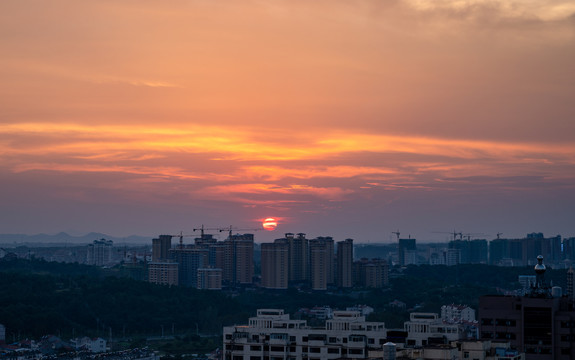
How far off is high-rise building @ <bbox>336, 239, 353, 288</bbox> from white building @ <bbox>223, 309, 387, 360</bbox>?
104142 millimetres

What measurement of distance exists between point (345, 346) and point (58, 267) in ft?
379

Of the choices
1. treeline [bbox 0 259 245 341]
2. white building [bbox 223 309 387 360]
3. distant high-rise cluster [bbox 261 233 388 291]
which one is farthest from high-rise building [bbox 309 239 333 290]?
white building [bbox 223 309 387 360]

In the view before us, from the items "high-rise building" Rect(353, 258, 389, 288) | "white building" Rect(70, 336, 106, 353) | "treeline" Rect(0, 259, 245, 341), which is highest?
"high-rise building" Rect(353, 258, 389, 288)

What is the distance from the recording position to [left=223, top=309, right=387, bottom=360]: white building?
31.4m

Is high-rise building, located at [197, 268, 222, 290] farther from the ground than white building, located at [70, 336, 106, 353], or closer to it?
farther from the ground

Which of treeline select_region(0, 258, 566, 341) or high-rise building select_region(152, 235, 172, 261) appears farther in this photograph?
high-rise building select_region(152, 235, 172, 261)

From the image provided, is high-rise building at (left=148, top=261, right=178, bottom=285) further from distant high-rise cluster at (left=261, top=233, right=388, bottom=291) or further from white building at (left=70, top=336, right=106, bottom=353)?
white building at (left=70, top=336, right=106, bottom=353)

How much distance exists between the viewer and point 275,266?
133250 millimetres

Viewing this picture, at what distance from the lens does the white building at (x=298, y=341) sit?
1238 inches

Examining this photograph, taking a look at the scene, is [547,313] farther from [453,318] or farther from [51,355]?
[453,318]

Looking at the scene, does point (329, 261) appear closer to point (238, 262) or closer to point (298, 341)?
point (238, 262)

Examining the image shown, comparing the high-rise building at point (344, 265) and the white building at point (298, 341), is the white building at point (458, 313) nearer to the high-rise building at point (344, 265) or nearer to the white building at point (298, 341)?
the white building at point (298, 341)

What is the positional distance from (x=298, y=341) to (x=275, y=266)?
101521 millimetres

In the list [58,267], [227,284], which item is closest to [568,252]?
[227,284]
